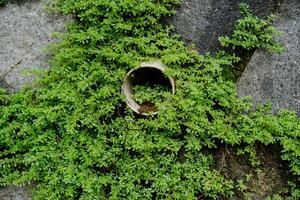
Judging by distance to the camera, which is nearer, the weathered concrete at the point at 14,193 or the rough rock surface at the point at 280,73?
the rough rock surface at the point at 280,73

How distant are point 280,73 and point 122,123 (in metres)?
1.60

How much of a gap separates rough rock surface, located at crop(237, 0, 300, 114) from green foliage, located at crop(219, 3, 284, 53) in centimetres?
8

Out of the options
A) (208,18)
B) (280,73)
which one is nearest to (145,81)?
(208,18)

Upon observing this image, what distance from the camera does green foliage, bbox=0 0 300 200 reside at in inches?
162

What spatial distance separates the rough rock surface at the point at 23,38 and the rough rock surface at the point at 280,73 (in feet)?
6.62

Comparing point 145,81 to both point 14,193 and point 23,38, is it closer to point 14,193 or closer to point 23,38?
point 23,38

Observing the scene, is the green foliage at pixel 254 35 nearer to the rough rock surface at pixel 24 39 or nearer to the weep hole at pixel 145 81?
the weep hole at pixel 145 81

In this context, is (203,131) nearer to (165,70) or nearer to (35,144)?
(165,70)

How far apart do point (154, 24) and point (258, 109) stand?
134 cm

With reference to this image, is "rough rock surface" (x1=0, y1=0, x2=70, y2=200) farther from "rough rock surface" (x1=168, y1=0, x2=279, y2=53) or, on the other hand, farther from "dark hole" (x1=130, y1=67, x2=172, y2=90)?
"rough rock surface" (x1=168, y1=0, x2=279, y2=53)

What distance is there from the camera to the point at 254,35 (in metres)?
4.28

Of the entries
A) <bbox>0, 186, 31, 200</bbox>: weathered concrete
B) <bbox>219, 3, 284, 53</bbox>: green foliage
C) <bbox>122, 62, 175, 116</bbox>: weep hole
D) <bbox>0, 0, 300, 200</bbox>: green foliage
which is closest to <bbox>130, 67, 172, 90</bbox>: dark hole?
<bbox>122, 62, 175, 116</bbox>: weep hole

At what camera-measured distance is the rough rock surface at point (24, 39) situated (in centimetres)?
465

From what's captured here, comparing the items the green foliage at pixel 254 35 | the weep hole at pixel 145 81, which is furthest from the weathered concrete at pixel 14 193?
the green foliage at pixel 254 35
